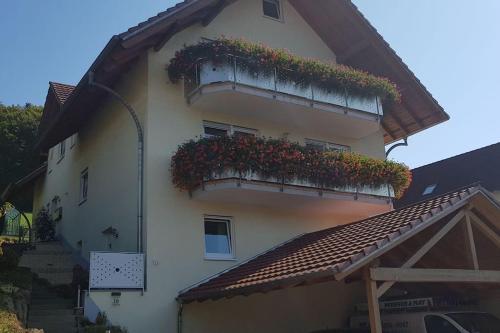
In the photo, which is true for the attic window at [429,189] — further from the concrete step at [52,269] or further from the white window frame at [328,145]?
the concrete step at [52,269]

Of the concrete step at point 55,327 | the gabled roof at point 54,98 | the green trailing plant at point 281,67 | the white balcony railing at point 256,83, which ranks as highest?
the gabled roof at point 54,98

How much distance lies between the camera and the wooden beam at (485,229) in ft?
42.1

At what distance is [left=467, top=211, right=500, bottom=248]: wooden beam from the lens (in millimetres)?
12820

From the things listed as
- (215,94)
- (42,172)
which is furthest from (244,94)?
(42,172)

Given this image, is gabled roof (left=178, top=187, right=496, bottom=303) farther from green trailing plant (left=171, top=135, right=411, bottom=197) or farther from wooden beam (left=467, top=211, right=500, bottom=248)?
green trailing plant (left=171, top=135, right=411, bottom=197)

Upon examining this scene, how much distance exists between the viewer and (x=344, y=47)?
66.2 ft

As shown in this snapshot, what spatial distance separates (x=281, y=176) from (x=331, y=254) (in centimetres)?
410

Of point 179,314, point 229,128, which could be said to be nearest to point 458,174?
point 229,128

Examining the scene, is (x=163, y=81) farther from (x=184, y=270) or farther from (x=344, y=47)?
(x=344, y=47)

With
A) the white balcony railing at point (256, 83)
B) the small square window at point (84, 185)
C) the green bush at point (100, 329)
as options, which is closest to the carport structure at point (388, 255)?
the green bush at point (100, 329)

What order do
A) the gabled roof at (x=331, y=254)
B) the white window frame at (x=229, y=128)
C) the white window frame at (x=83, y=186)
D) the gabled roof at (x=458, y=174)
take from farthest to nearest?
the gabled roof at (x=458, y=174) → the white window frame at (x=83, y=186) → the white window frame at (x=229, y=128) → the gabled roof at (x=331, y=254)

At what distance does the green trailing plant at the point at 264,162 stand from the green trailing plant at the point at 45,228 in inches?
436

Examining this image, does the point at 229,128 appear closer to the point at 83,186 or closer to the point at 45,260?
the point at 83,186

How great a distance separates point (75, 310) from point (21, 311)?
66.5 inches
